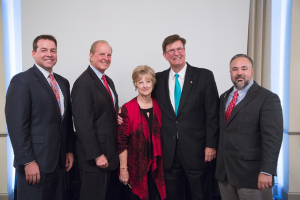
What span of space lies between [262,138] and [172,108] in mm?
769

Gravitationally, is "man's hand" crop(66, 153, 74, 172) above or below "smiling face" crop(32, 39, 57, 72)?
below

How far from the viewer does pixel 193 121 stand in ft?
6.42

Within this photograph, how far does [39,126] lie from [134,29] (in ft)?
6.16

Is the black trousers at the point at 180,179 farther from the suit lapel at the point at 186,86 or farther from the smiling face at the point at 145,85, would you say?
the smiling face at the point at 145,85

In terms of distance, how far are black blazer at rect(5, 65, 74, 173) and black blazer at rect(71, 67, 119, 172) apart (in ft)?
0.54

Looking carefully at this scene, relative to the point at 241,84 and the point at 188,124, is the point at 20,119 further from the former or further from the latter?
the point at 241,84

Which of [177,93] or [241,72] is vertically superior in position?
[241,72]

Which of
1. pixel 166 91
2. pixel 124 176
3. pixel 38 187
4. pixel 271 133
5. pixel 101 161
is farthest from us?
pixel 166 91

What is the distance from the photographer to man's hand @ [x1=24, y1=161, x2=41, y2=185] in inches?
64.3

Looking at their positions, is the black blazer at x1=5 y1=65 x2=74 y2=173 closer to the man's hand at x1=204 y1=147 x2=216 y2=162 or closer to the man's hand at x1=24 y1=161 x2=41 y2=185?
the man's hand at x1=24 y1=161 x2=41 y2=185

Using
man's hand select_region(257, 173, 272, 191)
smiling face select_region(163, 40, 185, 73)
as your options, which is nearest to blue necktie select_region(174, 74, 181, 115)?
smiling face select_region(163, 40, 185, 73)

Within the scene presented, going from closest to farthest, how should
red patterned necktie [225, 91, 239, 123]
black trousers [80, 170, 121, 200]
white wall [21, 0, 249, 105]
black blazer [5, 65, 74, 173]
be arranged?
1. black blazer [5, 65, 74, 173]
2. red patterned necktie [225, 91, 239, 123]
3. black trousers [80, 170, 121, 200]
4. white wall [21, 0, 249, 105]

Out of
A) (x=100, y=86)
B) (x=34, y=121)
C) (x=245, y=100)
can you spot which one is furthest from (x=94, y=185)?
(x=245, y=100)

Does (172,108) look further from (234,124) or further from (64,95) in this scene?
(64,95)
